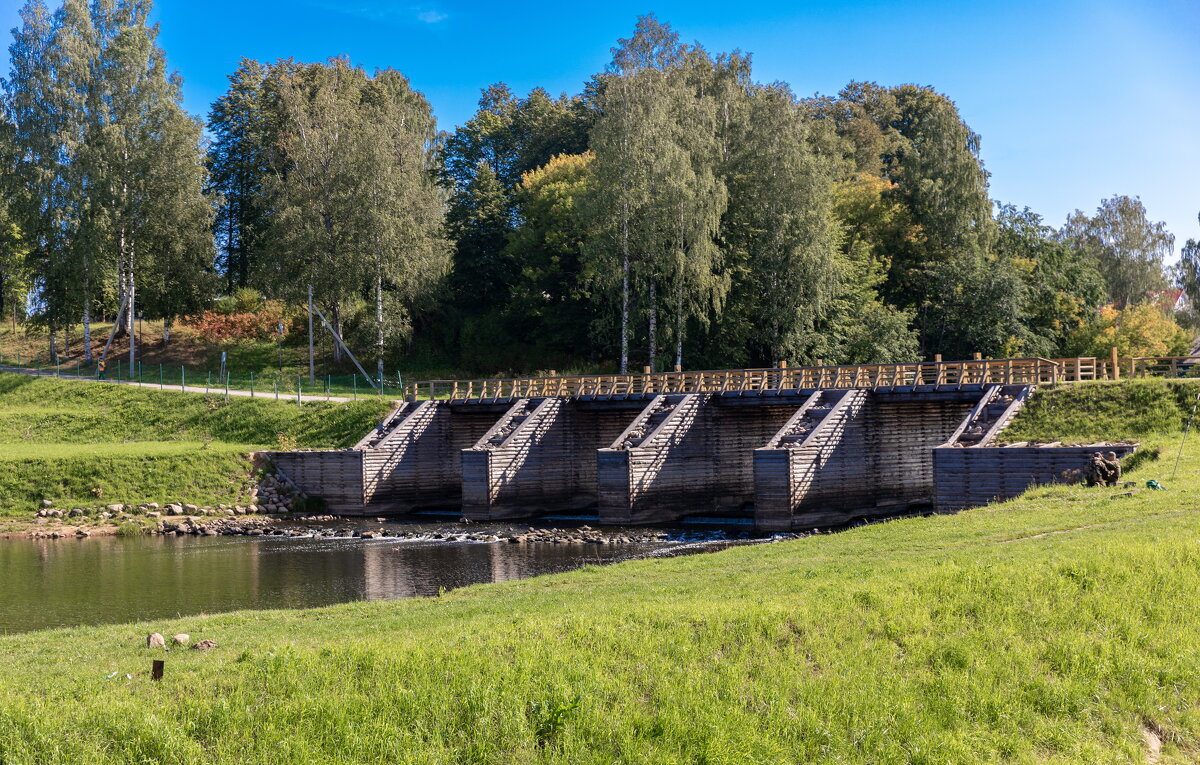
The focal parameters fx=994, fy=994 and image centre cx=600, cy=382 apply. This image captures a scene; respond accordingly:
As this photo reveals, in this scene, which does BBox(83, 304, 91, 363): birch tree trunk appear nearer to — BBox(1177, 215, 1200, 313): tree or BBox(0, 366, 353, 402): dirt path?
BBox(0, 366, 353, 402): dirt path

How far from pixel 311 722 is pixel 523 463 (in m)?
30.5

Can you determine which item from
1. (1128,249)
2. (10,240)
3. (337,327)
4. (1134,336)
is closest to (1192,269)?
(1128,249)

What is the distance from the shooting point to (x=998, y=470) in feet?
90.8

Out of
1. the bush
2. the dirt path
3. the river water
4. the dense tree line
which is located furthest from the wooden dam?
the bush

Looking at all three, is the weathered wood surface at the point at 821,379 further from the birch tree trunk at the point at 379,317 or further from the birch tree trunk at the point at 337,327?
the birch tree trunk at the point at 337,327

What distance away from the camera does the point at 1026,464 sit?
27078mm

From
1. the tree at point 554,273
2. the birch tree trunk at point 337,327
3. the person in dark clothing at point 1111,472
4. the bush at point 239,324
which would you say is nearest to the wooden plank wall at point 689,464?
the person in dark clothing at point 1111,472

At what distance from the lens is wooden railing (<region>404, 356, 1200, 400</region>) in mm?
35031

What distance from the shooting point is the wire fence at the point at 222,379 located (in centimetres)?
5484

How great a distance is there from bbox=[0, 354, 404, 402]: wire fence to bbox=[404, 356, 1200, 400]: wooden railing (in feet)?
28.1

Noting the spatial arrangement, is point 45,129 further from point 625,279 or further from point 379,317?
point 625,279

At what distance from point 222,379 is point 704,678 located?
5509cm

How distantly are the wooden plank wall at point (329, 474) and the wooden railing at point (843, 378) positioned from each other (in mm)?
6429

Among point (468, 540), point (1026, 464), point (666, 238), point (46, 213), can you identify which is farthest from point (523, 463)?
point (46, 213)
